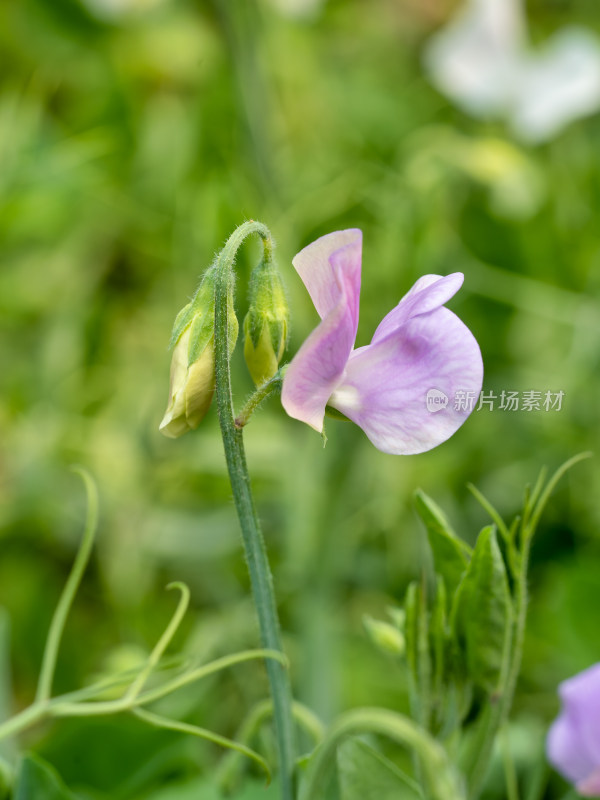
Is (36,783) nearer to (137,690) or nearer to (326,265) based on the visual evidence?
(137,690)

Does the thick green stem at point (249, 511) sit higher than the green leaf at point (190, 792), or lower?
higher

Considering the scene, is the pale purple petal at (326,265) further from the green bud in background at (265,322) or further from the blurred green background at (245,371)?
the blurred green background at (245,371)

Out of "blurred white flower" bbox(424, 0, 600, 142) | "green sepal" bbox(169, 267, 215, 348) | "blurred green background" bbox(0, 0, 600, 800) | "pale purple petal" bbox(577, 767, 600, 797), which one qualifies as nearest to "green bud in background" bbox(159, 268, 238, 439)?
"green sepal" bbox(169, 267, 215, 348)

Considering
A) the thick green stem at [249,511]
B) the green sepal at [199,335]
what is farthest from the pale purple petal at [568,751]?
the green sepal at [199,335]

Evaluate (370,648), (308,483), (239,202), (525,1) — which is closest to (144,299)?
(239,202)

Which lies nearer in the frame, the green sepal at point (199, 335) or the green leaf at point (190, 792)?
the green sepal at point (199, 335)

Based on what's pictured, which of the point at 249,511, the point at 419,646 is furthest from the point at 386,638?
the point at 249,511

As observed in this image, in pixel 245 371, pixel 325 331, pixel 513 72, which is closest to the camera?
pixel 325 331
